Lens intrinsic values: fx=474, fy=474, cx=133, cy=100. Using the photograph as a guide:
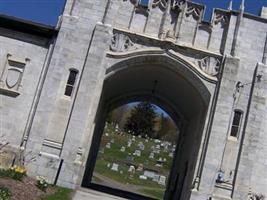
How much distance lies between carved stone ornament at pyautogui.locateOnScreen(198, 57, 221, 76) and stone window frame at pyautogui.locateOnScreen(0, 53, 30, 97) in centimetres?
783

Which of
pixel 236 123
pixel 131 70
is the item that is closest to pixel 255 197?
pixel 236 123

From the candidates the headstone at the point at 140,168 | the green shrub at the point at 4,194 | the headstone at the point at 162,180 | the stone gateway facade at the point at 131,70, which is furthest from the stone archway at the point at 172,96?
the headstone at the point at 140,168

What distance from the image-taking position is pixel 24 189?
15.4 metres

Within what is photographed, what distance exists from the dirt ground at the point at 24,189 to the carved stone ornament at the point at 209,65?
862 centimetres

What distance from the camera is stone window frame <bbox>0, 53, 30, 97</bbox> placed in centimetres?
2092

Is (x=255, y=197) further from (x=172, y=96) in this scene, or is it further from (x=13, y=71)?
(x=13, y=71)

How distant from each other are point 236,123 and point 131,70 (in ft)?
18.0

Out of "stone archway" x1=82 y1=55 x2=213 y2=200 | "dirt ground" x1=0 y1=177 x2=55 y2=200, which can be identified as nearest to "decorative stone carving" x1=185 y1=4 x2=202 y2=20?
"stone archway" x1=82 y1=55 x2=213 y2=200

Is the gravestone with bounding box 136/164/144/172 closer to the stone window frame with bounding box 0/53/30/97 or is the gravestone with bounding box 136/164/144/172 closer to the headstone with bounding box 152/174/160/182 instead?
the headstone with bounding box 152/174/160/182

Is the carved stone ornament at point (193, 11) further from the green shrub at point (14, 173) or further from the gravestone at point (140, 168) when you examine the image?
the gravestone at point (140, 168)

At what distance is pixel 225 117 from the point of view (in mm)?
20641

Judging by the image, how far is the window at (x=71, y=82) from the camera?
20.8 metres

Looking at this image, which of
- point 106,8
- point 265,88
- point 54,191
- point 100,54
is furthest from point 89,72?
point 265,88

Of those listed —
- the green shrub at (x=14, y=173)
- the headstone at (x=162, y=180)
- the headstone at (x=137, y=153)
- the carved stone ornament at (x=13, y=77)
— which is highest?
the carved stone ornament at (x=13, y=77)
